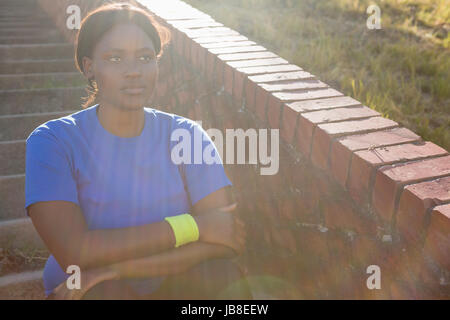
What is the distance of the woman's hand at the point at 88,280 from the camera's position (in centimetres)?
167

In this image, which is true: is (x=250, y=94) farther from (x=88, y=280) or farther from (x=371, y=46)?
(x=371, y=46)

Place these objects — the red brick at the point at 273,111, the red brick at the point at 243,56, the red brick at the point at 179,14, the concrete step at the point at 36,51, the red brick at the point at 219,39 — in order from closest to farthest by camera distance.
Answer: the red brick at the point at 273,111 < the red brick at the point at 243,56 < the red brick at the point at 219,39 < the red brick at the point at 179,14 < the concrete step at the point at 36,51

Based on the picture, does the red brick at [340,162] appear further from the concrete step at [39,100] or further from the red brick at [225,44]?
the concrete step at [39,100]

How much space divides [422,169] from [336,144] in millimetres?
366

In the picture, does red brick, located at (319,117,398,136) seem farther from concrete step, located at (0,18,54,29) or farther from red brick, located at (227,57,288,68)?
concrete step, located at (0,18,54,29)

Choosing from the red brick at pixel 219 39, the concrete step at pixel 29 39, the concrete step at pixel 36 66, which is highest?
the red brick at pixel 219 39

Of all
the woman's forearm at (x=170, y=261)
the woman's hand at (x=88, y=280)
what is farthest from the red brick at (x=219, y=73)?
the woman's hand at (x=88, y=280)

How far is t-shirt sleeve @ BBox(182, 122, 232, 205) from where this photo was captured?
1970 millimetres

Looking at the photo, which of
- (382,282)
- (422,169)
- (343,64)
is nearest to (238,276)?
(382,282)

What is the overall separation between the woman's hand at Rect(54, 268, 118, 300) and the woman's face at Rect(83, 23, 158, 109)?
0.69 meters

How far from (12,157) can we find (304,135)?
2284 millimetres

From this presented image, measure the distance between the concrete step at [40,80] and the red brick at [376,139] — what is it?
10.4 ft

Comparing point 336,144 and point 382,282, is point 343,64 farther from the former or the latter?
point 382,282

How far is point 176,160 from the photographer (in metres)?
2.03
